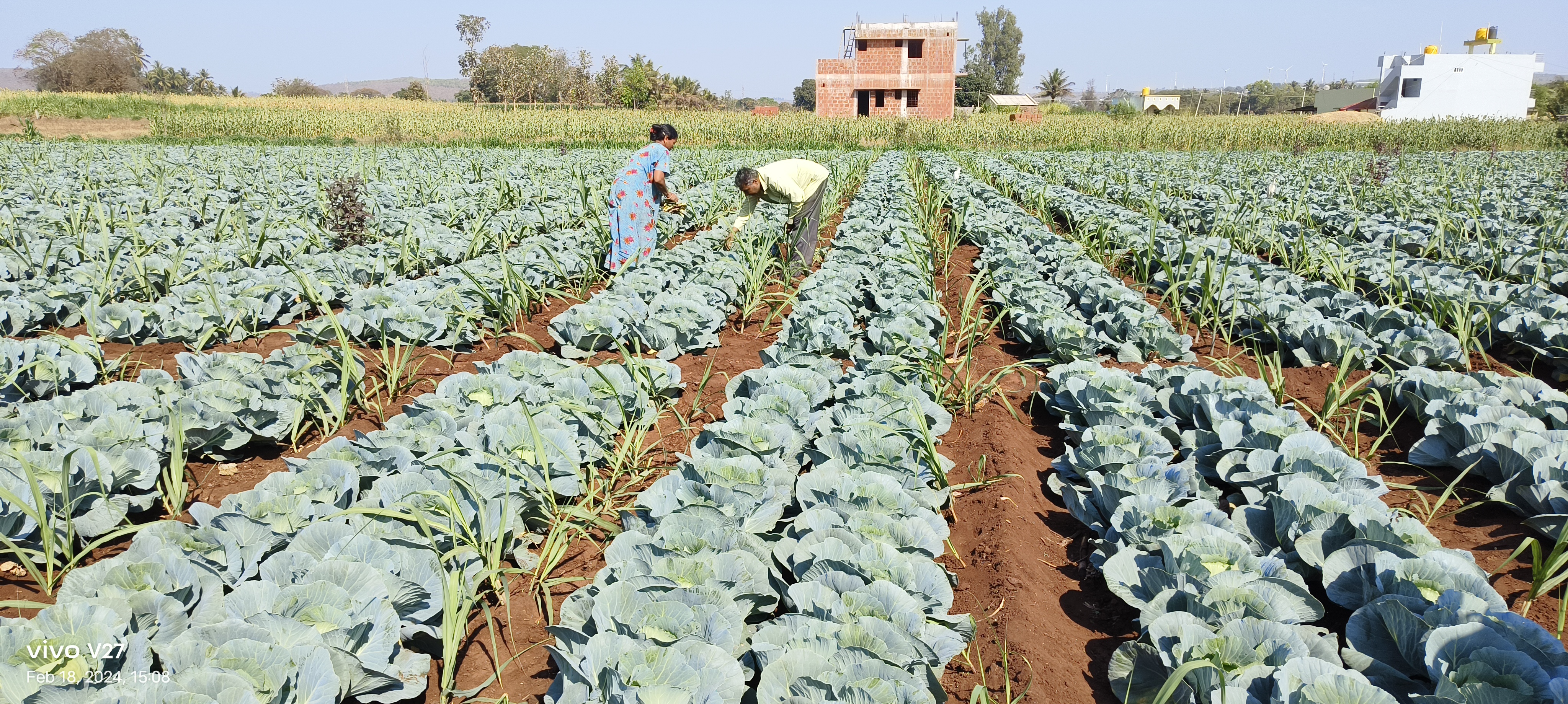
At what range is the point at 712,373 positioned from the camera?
4.29 m

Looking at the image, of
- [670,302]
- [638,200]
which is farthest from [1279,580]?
[638,200]

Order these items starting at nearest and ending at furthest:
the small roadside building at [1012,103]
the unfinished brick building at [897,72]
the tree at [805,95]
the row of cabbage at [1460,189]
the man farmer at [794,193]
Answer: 1. the man farmer at [794,193]
2. the row of cabbage at [1460,189]
3. the unfinished brick building at [897,72]
4. the small roadside building at [1012,103]
5. the tree at [805,95]

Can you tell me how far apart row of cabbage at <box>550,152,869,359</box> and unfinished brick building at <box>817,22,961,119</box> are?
39.3m

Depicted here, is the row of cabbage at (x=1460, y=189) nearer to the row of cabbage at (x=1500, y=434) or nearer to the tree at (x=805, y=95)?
the row of cabbage at (x=1500, y=434)

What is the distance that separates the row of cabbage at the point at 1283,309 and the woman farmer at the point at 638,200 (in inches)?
143

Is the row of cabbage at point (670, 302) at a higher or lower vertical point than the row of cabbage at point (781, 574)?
higher

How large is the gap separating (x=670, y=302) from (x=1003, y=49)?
102601 millimetres

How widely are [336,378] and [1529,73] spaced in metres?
74.4

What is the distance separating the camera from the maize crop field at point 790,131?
2392 centimetres

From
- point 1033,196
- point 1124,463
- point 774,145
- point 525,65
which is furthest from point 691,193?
point 525,65

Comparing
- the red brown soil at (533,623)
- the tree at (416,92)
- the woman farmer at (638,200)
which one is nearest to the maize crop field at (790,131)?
the woman farmer at (638,200)

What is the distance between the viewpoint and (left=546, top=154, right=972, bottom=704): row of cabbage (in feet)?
5.40

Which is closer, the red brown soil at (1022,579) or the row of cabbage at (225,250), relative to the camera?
the red brown soil at (1022,579)

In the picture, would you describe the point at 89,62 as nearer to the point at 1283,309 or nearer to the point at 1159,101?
the point at 1283,309
